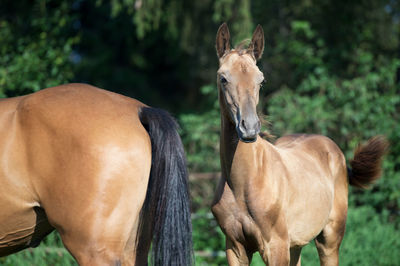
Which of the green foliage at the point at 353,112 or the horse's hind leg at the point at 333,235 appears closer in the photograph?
the horse's hind leg at the point at 333,235

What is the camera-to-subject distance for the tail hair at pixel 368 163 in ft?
15.1

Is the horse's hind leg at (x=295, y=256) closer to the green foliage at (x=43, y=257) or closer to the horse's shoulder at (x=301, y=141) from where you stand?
the horse's shoulder at (x=301, y=141)

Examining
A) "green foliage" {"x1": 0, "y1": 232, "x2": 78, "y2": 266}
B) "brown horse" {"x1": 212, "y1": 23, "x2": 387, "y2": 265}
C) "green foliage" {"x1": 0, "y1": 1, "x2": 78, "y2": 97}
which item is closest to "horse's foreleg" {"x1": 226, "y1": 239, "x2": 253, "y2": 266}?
"brown horse" {"x1": 212, "y1": 23, "x2": 387, "y2": 265}

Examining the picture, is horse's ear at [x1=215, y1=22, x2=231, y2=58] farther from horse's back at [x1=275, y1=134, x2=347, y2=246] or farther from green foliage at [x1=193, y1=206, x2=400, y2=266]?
green foliage at [x1=193, y1=206, x2=400, y2=266]

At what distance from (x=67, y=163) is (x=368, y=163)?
127 inches

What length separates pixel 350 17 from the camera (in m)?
10.0

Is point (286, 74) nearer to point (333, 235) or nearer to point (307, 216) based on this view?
point (333, 235)

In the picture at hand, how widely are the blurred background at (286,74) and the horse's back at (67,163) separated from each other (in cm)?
224

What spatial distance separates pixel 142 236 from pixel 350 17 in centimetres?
870

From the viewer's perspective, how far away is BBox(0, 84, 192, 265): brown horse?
242 cm

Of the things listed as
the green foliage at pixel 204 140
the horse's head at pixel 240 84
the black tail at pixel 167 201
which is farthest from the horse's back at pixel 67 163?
the green foliage at pixel 204 140

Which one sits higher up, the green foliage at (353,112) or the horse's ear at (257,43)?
the horse's ear at (257,43)

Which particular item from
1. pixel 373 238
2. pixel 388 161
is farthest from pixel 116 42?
pixel 373 238

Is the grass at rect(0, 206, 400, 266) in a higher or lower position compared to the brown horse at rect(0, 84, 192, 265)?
lower
